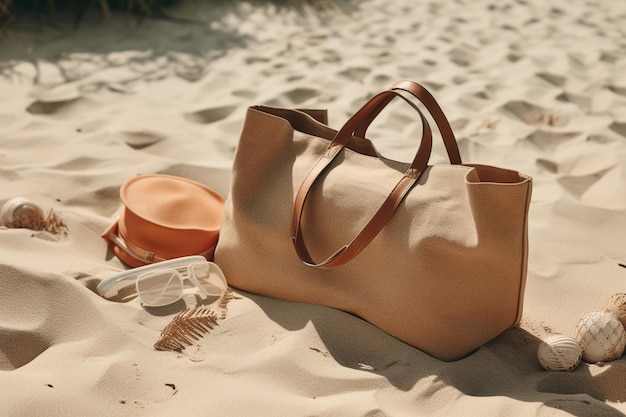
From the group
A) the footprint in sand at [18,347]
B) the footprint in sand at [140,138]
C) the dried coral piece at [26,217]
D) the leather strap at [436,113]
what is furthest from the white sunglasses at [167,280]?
the footprint in sand at [140,138]

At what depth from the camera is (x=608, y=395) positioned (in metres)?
1.59

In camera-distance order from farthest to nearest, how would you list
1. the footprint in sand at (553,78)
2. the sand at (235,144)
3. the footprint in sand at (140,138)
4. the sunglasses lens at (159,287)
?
the footprint in sand at (553,78), the footprint in sand at (140,138), the sunglasses lens at (159,287), the sand at (235,144)

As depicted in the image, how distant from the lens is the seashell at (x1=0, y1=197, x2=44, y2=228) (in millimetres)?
2139

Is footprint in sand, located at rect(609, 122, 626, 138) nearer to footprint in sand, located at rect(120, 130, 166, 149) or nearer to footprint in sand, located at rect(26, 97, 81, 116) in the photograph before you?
footprint in sand, located at rect(120, 130, 166, 149)

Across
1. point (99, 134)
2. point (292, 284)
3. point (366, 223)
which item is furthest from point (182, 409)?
point (99, 134)

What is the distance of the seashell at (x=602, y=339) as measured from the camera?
65.4 inches

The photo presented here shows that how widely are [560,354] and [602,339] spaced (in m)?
0.12

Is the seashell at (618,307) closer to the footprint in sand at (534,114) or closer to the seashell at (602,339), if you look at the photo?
the seashell at (602,339)

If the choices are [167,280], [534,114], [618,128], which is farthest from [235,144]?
[618,128]

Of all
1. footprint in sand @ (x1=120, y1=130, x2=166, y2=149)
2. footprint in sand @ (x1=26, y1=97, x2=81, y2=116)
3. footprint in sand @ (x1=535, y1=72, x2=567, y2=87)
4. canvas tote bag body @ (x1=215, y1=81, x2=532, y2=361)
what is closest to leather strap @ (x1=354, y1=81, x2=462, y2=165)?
canvas tote bag body @ (x1=215, y1=81, x2=532, y2=361)

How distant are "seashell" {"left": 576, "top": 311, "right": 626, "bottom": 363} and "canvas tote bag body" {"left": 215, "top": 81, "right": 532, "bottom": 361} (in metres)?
0.18

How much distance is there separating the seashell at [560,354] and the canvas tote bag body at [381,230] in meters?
0.13

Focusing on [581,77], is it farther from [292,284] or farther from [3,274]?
[3,274]

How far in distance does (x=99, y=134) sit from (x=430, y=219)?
6.40ft
